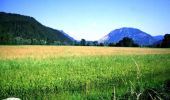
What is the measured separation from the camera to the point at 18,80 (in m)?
18.1

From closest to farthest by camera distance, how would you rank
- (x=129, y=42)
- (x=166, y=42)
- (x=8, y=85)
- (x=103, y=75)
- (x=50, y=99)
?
(x=50, y=99) < (x=8, y=85) < (x=103, y=75) < (x=166, y=42) < (x=129, y=42)

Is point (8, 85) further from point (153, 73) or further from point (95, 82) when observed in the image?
point (153, 73)

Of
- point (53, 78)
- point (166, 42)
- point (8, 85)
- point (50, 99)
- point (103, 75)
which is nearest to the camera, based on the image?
point (50, 99)

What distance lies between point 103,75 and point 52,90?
19.4 ft

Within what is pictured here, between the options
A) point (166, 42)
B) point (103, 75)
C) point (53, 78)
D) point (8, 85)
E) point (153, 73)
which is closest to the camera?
point (8, 85)

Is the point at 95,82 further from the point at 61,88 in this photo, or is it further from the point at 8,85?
the point at 8,85

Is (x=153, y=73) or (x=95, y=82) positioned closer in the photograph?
(x=95, y=82)

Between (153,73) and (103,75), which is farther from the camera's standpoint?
(153,73)

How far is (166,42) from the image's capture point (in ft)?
370

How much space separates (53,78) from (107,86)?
4.12 metres

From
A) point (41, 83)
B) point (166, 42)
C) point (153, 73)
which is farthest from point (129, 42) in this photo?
point (41, 83)

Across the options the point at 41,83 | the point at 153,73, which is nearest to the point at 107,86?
the point at 41,83

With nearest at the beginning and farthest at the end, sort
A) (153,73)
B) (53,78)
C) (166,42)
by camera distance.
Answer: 1. (53,78)
2. (153,73)
3. (166,42)

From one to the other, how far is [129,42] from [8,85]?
110051 millimetres
